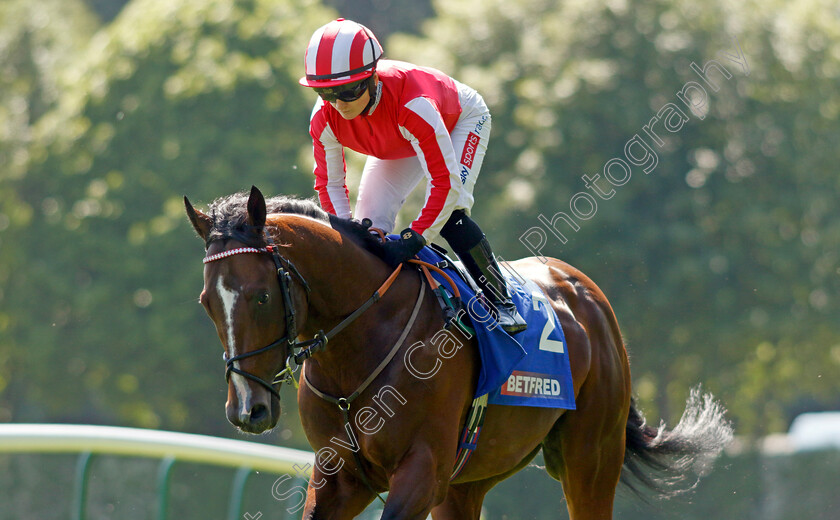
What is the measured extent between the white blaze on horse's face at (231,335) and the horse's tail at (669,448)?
9.19 ft

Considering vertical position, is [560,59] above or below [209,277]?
above

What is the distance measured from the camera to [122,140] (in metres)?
16.8

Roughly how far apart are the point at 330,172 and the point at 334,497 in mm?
1421

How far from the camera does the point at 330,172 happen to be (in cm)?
455

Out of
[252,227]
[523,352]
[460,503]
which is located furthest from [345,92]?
[460,503]

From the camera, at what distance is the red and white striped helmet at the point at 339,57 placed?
3.95 metres

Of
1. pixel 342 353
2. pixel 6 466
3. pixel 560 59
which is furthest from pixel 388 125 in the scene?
pixel 560 59

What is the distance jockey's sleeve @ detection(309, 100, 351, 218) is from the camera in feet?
14.8

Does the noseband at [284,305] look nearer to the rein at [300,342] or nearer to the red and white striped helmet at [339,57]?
the rein at [300,342]

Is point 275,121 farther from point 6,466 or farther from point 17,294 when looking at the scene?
point 6,466

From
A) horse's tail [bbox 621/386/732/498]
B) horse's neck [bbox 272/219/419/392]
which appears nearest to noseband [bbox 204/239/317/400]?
horse's neck [bbox 272/219/419/392]

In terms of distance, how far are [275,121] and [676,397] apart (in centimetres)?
781

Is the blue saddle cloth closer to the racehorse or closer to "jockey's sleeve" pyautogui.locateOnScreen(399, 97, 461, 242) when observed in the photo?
the racehorse

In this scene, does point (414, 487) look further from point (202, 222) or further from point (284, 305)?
point (202, 222)
